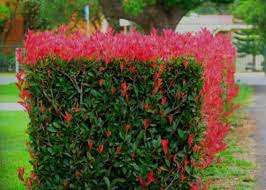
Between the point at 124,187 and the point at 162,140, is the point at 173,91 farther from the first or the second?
the point at 124,187

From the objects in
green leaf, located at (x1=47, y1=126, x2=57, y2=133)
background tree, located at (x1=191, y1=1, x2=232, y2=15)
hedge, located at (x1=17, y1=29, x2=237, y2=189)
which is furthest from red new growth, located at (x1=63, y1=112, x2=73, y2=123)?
background tree, located at (x1=191, y1=1, x2=232, y2=15)

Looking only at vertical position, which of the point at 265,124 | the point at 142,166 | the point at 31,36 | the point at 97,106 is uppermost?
the point at 31,36

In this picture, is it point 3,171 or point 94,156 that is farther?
point 94,156

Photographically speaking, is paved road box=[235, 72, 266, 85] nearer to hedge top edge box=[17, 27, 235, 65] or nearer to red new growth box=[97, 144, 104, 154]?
hedge top edge box=[17, 27, 235, 65]

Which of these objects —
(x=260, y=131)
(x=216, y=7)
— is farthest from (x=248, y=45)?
(x=260, y=131)

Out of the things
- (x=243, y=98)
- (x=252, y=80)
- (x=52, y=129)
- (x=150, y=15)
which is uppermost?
(x=150, y=15)

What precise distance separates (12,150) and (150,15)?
20766 millimetres

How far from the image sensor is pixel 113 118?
5723mm

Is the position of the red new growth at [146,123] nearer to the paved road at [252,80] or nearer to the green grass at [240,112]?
the green grass at [240,112]

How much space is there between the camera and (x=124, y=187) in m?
5.85

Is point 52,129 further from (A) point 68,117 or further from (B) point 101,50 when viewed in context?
(B) point 101,50

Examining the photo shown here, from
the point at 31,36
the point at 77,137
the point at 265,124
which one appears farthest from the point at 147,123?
the point at 265,124

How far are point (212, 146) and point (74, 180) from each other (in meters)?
1.21

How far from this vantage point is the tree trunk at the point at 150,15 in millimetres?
29625
